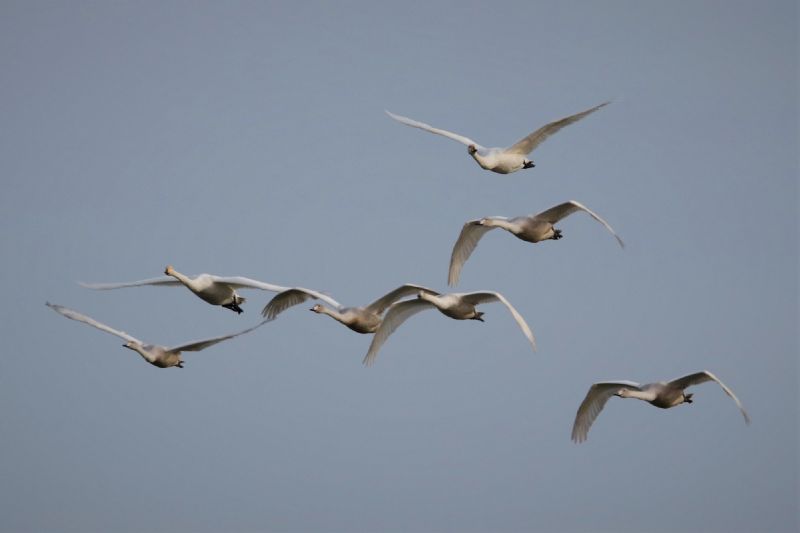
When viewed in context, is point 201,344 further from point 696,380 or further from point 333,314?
point 696,380

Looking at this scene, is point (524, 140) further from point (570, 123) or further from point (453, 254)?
point (453, 254)

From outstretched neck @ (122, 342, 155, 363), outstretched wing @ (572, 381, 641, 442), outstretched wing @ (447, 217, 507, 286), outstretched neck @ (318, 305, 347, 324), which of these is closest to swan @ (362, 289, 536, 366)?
outstretched neck @ (318, 305, 347, 324)

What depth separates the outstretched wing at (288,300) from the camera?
38.2 meters

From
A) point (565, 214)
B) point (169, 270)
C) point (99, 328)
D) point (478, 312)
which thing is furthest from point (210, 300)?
point (565, 214)

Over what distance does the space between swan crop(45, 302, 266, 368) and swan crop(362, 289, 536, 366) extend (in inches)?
129

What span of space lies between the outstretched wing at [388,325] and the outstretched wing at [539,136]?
4.55m

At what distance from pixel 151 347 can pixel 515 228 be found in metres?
9.38

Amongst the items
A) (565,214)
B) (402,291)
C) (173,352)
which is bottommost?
(173,352)

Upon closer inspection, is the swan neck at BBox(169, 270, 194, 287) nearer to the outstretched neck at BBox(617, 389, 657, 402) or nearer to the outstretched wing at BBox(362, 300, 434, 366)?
the outstretched wing at BBox(362, 300, 434, 366)

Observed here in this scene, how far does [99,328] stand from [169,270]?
12.6ft

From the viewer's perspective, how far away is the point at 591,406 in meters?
39.2

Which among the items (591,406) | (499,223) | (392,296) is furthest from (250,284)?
(591,406)

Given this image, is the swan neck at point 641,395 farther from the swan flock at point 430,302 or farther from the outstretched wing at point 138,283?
the outstretched wing at point 138,283

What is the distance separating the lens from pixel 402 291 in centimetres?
3812
